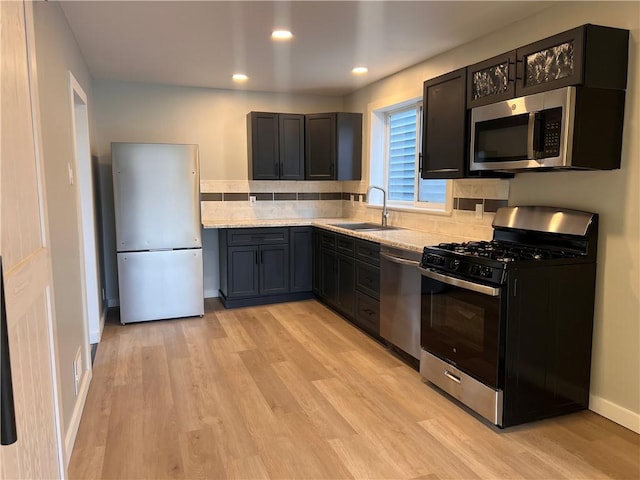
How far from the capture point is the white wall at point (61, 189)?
7.32 ft

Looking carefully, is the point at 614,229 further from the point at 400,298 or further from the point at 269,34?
the point at 269,34

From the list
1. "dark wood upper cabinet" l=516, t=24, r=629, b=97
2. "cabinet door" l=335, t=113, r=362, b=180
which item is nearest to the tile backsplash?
"cabinet door" l=335, t=113, r=362, b=180

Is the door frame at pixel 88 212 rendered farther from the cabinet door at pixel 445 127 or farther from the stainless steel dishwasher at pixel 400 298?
the cabinet door at pixel 445 127

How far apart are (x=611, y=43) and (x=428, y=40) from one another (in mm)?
1345

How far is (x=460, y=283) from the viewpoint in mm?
2584

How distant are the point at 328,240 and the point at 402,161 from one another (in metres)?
1.08

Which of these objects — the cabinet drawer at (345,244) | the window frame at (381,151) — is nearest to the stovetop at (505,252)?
the cabinet drawer at (345,244)

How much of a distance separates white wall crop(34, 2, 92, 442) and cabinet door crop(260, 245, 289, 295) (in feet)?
6.49

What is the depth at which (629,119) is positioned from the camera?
2.35 metres

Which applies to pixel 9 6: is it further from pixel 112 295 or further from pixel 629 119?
pixel 112 295

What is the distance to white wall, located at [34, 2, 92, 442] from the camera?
2230 mm

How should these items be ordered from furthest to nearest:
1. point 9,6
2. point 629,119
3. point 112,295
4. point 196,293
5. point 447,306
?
point 112,295 < point 196,293 < point 447,306 < point 629,119 < point 9,6

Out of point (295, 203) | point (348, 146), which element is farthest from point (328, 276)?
point (348, 146)

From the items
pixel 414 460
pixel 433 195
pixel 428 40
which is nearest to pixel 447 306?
pixel 414 460
